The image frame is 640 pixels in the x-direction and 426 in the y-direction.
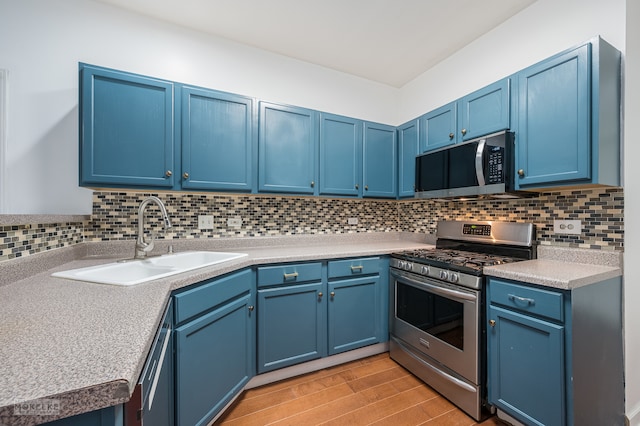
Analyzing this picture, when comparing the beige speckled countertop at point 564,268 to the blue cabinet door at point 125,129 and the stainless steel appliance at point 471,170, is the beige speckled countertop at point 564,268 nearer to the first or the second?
the stainless steel appliance at point 471,170

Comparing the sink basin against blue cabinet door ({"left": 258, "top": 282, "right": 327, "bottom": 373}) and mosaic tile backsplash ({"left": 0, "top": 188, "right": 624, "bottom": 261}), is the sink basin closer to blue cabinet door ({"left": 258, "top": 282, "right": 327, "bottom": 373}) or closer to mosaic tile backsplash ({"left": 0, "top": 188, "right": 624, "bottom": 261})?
mosaic tile backsplash ({"left": 0, "top": 188, "right": 624, "bottom": 261})

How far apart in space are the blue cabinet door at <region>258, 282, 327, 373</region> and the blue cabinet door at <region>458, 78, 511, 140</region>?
1.63m

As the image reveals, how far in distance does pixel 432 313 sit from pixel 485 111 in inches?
58.8

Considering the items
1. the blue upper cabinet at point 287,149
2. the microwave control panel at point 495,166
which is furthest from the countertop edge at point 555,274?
the blue upper cabinet at point 287,149

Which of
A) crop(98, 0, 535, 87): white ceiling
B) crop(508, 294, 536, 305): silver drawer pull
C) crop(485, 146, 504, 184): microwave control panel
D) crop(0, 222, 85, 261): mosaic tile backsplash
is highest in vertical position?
crop(98, 0, 535, 87): white ceiling

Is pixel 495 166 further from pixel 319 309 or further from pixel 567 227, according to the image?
pixel 319 309

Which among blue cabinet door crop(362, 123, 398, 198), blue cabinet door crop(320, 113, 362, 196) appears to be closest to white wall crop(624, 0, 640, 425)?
blue cabinet door crop(362, 123, 398, 198)

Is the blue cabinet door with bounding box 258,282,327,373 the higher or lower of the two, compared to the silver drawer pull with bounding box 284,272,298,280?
lower

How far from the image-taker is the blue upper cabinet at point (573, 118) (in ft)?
4.54

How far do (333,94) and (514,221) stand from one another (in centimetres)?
198

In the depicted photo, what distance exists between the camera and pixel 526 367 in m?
1.39

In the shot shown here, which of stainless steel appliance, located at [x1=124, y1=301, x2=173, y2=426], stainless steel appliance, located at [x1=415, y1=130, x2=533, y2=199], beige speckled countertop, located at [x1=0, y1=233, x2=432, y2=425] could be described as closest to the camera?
beige speckled countertop, located at [x1=0, y1=233, x2=432, y2=425]

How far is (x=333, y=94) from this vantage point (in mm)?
2713

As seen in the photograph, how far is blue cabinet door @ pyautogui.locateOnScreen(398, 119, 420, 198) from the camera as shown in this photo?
2.51 metres
